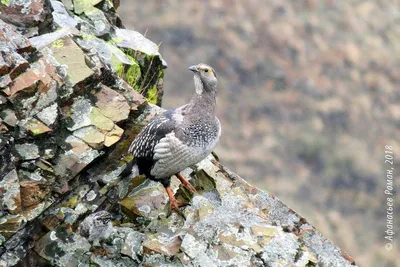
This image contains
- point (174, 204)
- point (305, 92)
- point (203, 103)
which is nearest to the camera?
point (174, 204)

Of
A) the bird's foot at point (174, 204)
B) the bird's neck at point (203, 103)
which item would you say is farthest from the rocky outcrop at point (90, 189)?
the bird's neck at point (203, 103)

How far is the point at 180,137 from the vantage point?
8.34m

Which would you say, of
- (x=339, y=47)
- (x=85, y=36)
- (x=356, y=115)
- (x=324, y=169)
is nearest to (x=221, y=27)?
(x=339, y=47)

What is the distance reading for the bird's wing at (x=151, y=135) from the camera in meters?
8.41

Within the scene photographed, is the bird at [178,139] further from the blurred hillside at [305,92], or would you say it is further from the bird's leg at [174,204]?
the blurred hillside at [305,92]

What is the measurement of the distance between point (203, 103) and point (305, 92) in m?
31.5

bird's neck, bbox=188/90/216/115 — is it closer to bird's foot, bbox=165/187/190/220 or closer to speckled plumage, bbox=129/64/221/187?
speckled plumage, bbox=129/64/221/187

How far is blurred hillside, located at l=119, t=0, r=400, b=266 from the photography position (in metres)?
31.9

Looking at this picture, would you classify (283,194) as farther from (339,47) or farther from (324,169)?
(339,47)

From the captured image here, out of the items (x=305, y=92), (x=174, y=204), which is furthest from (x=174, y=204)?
(x=305, y=92)

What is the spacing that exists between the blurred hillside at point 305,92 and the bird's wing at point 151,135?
20491 millimetres

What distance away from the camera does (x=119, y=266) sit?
7.54 metres

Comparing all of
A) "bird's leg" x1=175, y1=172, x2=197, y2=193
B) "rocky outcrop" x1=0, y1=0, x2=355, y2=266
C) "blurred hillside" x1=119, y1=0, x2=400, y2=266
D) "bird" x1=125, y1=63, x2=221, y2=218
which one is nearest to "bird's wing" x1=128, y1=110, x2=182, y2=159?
"bird" x1=125, y1=63, x2=221, y2=218

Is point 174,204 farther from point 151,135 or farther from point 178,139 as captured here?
point 151,135
